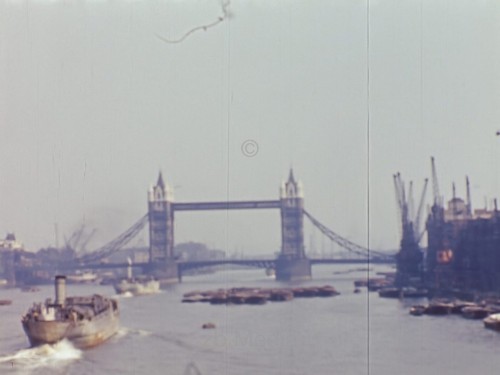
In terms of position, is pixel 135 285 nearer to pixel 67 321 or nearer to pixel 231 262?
pixel 67 321

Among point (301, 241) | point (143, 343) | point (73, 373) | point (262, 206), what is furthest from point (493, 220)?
point (73, 373)

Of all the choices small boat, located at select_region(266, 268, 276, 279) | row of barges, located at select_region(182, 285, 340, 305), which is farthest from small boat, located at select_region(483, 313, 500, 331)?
small boat, located at select_region(266, 268, 276, 279)

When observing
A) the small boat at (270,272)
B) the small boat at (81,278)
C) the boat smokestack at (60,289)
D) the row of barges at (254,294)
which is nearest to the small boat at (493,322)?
the row of barges at (254,294)

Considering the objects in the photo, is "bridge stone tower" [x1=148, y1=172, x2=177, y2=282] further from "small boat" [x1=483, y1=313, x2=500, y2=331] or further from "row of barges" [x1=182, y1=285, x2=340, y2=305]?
"small boat" [x1=483, y1=313, x2=500, y2=331]

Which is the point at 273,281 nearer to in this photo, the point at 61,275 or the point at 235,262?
the point at 235,262

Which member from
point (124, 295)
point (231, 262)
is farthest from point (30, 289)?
point (231, 262)
